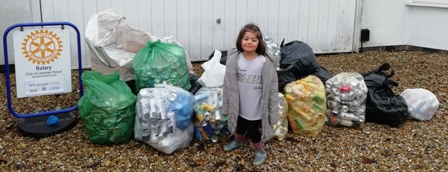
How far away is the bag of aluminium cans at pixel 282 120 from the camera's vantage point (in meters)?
4.33

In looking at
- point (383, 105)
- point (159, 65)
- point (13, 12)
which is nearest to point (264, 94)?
point (159, 65)

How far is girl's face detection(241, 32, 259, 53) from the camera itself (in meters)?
3.63

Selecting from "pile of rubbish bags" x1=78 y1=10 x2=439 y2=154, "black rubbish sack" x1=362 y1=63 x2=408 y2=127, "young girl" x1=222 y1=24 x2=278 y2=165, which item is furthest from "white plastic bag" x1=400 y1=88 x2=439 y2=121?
"young girl" x1=222 y1=24 x2=278 y2=165

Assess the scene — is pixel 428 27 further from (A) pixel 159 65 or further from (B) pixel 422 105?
(A) pixel 159 65

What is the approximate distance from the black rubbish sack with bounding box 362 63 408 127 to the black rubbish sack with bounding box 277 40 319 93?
0.58 meters

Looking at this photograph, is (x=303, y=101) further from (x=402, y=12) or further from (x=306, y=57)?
(x=402, y=12)

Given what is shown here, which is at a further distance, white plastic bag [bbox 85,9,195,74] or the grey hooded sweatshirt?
white plastic bag [bbox 85,9,195,74]

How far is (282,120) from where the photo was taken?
4387mm

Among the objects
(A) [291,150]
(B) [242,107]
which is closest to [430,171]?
(A) [291,150]

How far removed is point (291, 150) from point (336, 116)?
28.8 inches

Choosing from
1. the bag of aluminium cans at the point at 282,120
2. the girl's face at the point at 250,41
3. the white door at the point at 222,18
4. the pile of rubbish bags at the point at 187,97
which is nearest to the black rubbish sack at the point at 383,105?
the pile of rubbish bags at the point at 187,97

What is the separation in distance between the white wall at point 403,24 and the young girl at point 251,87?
4794 mm

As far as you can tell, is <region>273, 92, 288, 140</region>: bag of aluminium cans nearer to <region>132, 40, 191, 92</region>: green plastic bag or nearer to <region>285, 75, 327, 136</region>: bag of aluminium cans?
<region>285, 75, 327, 136</region>: bag of aluminium cans

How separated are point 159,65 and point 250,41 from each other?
111cm
